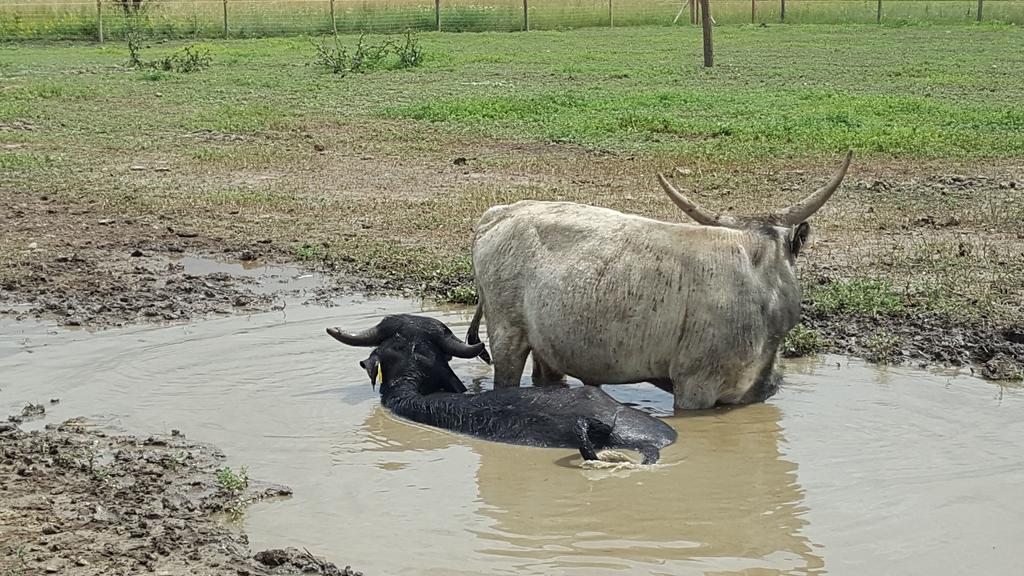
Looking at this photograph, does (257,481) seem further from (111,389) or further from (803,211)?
(803,211)

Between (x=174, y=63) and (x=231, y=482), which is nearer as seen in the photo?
(x=231, y=482)

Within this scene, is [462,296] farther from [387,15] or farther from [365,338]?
[387,15]

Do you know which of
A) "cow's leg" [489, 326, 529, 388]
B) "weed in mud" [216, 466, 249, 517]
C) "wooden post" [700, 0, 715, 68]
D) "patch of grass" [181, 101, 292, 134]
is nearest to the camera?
"weed in mud" [216, 466, 249, 517]

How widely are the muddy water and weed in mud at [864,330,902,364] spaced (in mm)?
213

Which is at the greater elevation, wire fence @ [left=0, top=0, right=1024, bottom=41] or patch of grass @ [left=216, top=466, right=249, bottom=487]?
wire fence @ [left=0, top=0, right=1024, bottom=41]

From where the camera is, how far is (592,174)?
14781 mm

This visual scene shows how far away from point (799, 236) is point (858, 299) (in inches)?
93.9

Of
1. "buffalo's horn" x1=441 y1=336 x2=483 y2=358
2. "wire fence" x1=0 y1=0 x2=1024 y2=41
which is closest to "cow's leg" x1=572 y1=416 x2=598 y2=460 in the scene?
"buffalo's horn" x1=441 y1=336 x2=483 y2=358

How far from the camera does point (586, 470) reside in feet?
22.2

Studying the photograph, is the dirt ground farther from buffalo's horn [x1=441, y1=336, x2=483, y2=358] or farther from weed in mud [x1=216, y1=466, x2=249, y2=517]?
buffalo's horn [x1=441, y1=336, x2=483, y2=358]

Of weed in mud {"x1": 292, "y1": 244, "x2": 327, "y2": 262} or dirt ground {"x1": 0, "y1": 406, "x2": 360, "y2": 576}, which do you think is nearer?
dirt ground {"x1": 0, "y1": 406, "x2": 360, "y2": 576}

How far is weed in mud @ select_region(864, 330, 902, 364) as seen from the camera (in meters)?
8.70

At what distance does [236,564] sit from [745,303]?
3.14 m

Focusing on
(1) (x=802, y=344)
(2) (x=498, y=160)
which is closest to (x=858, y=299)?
(1) (x=802, y=344)
